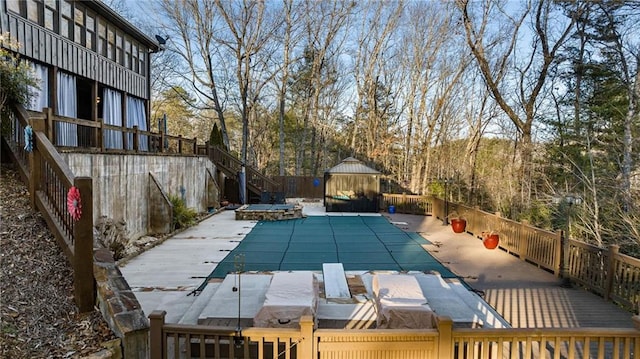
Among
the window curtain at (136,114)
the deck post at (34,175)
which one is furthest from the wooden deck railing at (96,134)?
the deck post at (34,175)

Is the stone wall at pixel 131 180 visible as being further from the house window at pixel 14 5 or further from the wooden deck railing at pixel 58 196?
the house window at pixel 14 5

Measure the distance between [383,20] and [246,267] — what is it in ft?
66.8

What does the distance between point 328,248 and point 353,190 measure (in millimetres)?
8273

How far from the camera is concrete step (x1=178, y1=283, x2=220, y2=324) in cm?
462

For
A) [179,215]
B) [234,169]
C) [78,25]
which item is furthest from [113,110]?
[234,169]

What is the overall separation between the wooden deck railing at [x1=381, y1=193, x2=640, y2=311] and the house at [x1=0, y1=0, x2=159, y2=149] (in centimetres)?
1023

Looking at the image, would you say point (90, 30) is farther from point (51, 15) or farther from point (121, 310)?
point (121, 310)

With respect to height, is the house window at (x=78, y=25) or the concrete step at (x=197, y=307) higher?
the house window at (x=78, y=25)

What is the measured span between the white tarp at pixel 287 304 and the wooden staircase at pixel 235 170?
1391 cm

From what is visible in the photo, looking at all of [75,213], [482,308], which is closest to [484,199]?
[482,308]

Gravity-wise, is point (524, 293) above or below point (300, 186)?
below

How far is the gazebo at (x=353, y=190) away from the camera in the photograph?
17.7 metres

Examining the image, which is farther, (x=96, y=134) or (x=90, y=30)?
(x=90, y=30)

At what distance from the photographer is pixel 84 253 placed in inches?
157
